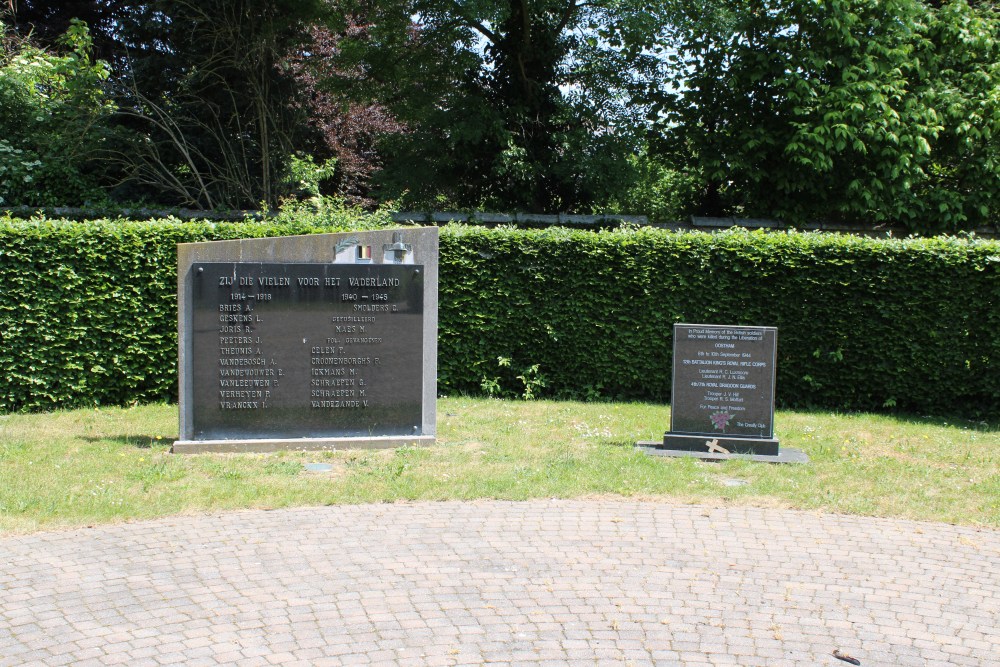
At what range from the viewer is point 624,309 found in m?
12.4

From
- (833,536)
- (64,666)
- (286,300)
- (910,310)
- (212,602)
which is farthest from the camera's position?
→ (910,310)

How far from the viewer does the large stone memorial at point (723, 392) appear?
29.5ft

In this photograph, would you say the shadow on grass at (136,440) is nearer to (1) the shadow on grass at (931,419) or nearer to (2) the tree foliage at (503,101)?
(1) the shadow on grass at (931,419)

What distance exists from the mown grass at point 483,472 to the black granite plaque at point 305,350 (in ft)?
1.26

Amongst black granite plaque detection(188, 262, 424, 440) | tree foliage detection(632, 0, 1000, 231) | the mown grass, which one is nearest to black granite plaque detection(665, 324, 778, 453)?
the mown grass

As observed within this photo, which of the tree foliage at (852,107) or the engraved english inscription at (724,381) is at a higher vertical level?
the tree foliage at (852,107)

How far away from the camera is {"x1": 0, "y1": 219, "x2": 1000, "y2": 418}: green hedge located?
1127 centimetres

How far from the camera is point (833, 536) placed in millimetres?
6586

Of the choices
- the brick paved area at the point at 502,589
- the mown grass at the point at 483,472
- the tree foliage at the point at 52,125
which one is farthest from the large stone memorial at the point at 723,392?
the tree foliage at the point at 52,125

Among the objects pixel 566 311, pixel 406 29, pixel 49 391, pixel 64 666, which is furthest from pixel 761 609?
pixel 406 29

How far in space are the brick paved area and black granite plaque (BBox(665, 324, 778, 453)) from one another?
2.00 meters

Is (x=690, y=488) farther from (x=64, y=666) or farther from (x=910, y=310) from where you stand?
(x=910, y=310)

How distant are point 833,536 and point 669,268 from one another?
6227 millimetres

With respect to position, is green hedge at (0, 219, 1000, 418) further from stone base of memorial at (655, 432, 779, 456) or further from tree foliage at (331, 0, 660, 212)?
tree foliage at (331, 0, 660, 212)
